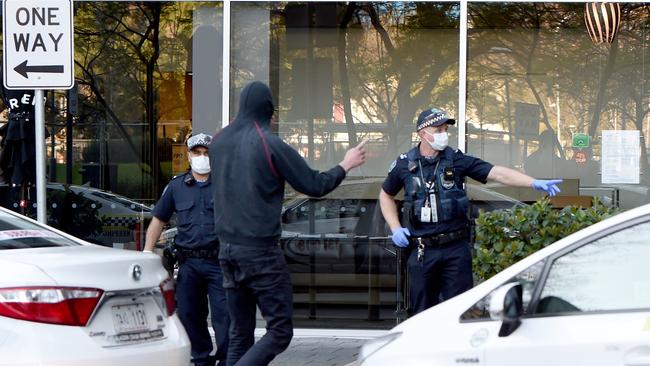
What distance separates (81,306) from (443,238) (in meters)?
2.78

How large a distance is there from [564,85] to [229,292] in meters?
6.67

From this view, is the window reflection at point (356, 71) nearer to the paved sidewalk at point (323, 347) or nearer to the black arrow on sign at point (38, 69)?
the paved sidewalk at point (323, 347)

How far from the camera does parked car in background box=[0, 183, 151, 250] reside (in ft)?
34.3

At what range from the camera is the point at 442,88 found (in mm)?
11281

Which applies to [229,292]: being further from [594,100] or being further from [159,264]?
[594,100]

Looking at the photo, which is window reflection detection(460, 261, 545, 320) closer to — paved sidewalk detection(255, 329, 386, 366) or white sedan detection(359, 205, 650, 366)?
white sedan detection(359, 205, 650, 366)

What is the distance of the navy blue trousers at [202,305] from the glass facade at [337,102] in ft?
7.61

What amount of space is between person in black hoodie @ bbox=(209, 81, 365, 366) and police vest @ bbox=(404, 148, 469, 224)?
1.18 meters

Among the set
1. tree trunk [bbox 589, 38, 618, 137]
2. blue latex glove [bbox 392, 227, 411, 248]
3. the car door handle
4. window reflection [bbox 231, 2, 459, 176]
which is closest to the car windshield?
blue latex glove [bbox 392, 227, 411, 248]

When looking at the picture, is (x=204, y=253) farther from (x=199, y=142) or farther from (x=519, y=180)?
(x=519, y=180)

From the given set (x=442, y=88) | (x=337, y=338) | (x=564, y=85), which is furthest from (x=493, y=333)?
(x=564, y=85)

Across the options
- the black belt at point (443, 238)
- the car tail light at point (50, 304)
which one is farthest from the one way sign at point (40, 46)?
the black belt at point (443, 238)

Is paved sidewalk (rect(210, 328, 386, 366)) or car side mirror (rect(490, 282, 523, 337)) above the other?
car side mirror (rect(490, 282, 523, 337))

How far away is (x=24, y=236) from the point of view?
20.6ft
